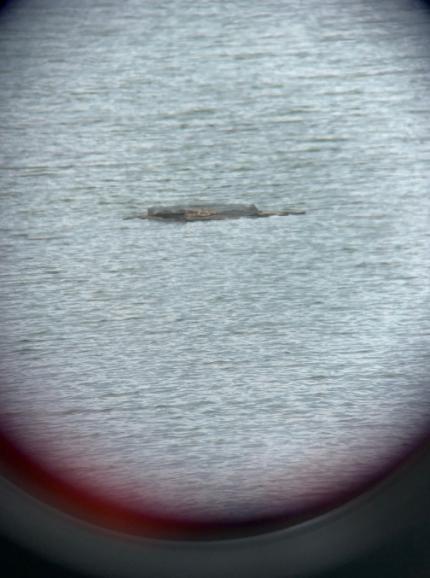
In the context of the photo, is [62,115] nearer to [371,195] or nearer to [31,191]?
[31,191]

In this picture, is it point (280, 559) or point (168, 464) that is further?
point (168, 464)

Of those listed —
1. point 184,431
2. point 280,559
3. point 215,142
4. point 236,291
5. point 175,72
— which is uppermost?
point 175,72

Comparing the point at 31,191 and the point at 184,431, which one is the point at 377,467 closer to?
the point at 184,431

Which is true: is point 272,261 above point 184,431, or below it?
above

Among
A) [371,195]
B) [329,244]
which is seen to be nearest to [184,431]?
[329,244]

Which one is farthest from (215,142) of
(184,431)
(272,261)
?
(184,431)

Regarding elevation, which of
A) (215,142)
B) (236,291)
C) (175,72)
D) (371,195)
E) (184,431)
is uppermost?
(175,72)
